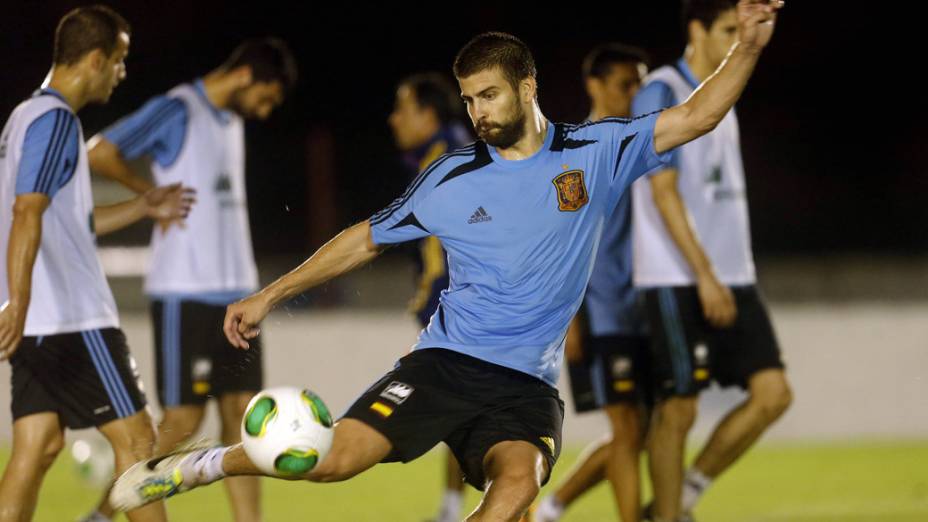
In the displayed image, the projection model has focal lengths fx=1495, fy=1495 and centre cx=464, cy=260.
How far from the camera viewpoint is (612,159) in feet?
17.4

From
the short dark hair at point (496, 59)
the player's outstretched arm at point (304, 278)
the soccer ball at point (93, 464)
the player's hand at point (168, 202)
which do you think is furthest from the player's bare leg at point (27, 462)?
the soccer ball at point (93, 464)

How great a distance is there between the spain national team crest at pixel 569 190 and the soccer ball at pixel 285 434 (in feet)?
3.63

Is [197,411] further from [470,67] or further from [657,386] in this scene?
[470,67]

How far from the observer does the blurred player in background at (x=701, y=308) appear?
679cm

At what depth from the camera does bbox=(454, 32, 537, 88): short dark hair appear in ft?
16.8

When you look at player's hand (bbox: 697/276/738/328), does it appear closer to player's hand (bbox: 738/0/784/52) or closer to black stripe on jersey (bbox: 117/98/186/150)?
player's hand (bbox: 738/0/784/52)

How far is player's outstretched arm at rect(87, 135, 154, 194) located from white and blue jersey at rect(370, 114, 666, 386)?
2.19 meters

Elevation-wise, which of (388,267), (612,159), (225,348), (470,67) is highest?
(470,67)

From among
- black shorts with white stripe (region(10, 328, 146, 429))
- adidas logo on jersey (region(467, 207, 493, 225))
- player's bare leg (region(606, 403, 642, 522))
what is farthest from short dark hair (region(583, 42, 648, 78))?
black shorts with white stripe (region(10, 328, 146, 429))

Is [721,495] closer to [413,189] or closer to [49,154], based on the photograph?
[413,189]

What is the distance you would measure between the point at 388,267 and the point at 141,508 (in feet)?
33.3

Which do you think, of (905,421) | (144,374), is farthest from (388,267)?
(905,421)

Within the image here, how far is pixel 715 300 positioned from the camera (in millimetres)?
6547

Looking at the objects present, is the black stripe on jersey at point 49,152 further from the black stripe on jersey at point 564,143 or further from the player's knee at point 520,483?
the player's knee at point 520,483
